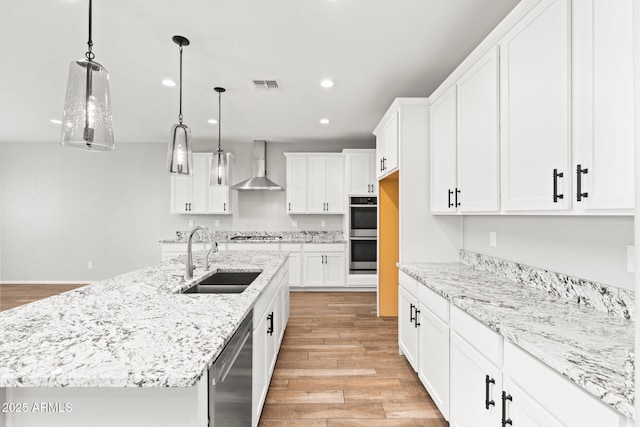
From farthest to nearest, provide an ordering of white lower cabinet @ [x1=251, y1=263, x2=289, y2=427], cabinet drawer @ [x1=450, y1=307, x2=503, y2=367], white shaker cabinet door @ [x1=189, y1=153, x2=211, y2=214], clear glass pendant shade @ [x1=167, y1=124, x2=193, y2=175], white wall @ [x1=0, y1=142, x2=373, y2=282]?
white wall @ [x1=0, y1=142, x2=373, y2=282]
white shaker cabinet door @ [x1=189, y1=153, x2=211, y2=214]
clear glass pendant shade @ [x1=167, y1=124, x2=193, y2=175]
white lower cabinet @ [x1=251, y1=263, x2=289, y2=427]
cabinet drawer @ [x1=450, y1=307, x2=503, y2=367]

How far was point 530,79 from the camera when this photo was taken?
1567 mm

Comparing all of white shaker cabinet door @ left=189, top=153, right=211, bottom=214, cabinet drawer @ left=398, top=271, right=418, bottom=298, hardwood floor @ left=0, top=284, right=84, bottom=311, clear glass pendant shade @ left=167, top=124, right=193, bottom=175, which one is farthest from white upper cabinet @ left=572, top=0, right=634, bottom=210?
hardwood floor @ left=0, top=284, right=84, bottom=311

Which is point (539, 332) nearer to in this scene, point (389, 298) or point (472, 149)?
point (472, 149)

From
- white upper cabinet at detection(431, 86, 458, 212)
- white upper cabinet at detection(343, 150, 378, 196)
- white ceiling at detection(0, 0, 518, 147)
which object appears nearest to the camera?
white ceiling at detection(0, 0, 518, 147)

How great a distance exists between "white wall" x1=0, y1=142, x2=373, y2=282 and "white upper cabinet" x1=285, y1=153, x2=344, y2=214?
383 mm

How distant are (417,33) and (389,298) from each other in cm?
301

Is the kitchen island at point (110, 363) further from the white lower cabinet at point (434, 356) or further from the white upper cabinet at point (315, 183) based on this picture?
the white upper cabinet at point (315, 183)

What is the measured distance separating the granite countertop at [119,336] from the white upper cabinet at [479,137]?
1549 millimetres

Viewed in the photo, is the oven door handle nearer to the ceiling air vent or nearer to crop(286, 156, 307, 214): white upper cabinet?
the ceiling air vent

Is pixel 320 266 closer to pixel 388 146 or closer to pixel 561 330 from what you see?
pixel 388 146

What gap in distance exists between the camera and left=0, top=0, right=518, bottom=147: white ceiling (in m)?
2.06

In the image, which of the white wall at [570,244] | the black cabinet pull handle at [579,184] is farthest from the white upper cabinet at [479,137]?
the black cabinet pull handle at [579,184]

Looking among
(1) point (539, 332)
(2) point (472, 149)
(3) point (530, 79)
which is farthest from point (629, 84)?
(2) point (472, 149)

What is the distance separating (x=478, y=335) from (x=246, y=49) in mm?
2575
